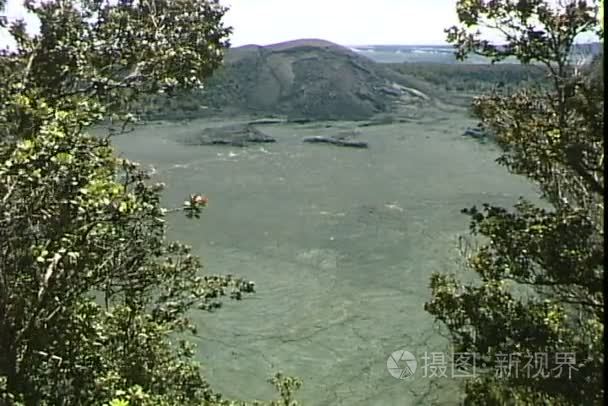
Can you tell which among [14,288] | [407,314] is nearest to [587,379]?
[14,288]

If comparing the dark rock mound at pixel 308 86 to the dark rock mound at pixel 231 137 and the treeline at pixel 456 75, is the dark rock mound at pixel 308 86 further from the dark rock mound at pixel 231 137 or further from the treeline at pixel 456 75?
the dark rock mound at pixel 231 137

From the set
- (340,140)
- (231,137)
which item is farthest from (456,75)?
(231,137)

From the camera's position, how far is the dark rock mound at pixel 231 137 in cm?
2041

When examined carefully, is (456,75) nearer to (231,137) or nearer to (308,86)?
(308,86)

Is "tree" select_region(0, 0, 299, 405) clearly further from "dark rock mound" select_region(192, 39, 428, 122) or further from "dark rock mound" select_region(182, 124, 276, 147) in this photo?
"dark rock mound" select_region(192, 39, 428, 122)

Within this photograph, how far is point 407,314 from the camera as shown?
888 centimetres

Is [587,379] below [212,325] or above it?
above

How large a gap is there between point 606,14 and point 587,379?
80.8 inches

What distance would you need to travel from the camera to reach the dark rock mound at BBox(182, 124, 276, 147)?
66.9 ft

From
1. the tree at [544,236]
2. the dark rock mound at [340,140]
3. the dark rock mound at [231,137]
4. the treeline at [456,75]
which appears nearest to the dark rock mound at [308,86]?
the treeline at [456,75]

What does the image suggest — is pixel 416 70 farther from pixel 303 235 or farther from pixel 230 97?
pixel 303 235

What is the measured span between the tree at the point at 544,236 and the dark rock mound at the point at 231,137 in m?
16.4

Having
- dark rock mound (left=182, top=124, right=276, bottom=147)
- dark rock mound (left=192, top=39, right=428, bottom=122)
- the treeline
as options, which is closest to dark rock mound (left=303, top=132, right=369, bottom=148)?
dark rock mound (left=182, top=124, right=276, bottom=147)

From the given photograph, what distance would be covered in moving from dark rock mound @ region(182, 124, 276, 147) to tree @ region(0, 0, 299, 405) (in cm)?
1625
